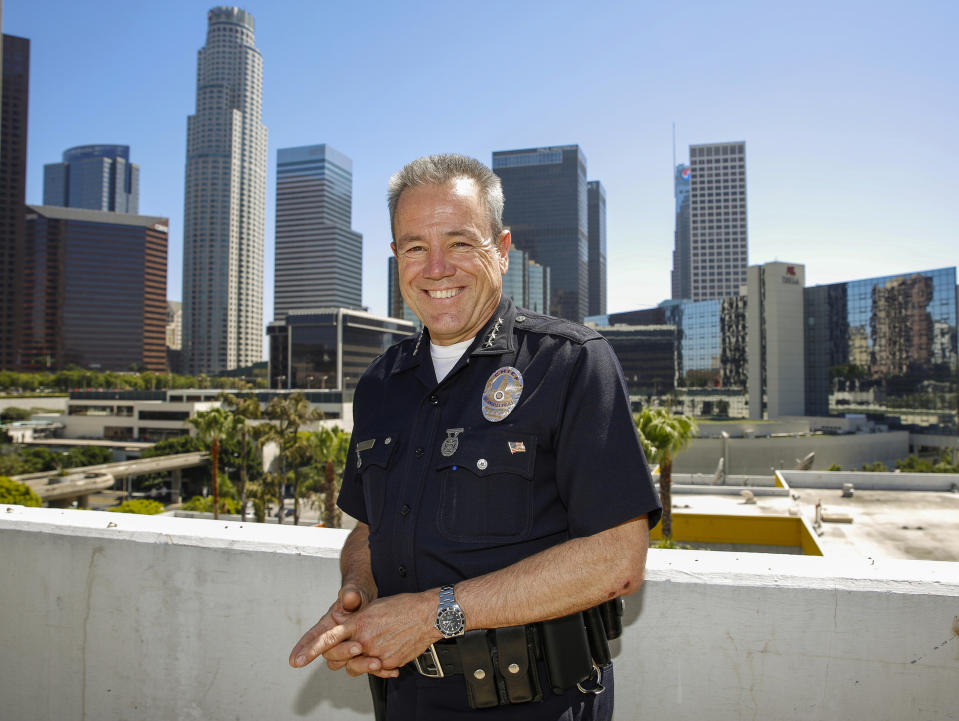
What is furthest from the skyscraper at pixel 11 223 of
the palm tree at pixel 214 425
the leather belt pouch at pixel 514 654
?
the leather belt pouch at pixel 514 654

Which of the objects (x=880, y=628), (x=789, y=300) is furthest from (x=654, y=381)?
(x=880, y=628)

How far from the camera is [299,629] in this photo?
2252mm

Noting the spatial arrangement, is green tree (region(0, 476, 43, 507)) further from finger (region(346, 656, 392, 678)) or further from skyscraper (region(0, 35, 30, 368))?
skyscraper (region(0, 35, 30, 368))

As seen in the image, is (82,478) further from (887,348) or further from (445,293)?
(887,348)

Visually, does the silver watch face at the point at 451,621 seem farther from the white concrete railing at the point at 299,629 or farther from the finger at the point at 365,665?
the white concrete railing at the point at 299,629

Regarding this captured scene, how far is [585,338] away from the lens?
1.34 m

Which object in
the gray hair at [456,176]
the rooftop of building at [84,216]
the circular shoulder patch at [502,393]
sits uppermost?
the rooftop of building at [84,216]

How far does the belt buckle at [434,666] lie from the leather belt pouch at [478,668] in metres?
0.06

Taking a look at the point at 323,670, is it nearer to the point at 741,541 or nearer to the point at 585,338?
the point at 585,338

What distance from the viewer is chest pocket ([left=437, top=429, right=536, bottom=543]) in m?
1.31

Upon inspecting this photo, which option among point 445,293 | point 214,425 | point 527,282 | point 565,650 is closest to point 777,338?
point 214,425

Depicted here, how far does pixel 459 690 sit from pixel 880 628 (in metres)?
1.35

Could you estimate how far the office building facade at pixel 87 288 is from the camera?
383 ft

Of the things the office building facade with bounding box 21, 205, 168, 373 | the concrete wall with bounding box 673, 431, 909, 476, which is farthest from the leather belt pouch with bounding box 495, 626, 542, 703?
the office building facade with bounding box 21, 205, 168, 373
